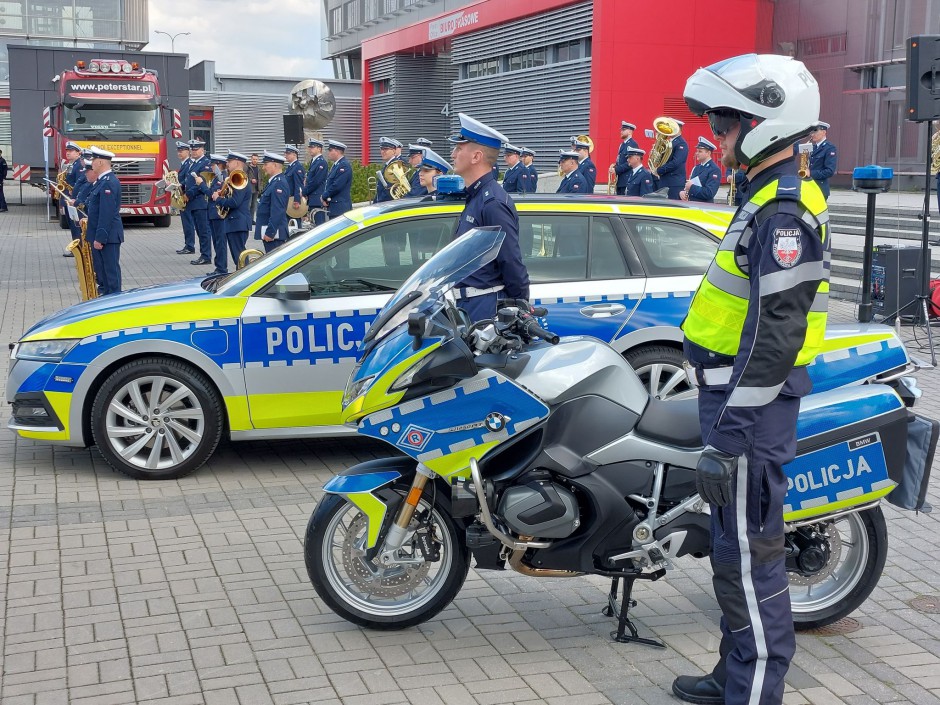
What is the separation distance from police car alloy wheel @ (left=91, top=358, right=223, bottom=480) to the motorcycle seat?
3.26 m

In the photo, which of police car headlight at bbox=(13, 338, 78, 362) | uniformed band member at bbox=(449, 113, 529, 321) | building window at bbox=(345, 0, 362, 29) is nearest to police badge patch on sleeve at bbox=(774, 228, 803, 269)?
uniformed band member at bbox=(449, 113, 529, 321)

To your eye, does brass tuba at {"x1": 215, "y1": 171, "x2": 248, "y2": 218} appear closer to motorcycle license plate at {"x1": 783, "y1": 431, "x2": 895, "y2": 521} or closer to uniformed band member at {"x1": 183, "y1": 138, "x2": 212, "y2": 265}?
uniformed band member at {"x1": 183, "y1": 138, "x2": 212, "y2": 265}

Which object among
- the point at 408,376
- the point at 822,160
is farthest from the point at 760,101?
the point at 822,160

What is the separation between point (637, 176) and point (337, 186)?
4.93 metres

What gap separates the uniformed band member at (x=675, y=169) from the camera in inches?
702

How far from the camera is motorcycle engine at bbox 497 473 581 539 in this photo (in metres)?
3.96

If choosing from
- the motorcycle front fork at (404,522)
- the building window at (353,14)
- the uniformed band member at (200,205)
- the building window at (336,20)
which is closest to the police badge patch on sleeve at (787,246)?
the motorcycle front fork at (404,522)

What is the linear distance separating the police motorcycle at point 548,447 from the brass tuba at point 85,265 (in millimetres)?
10718

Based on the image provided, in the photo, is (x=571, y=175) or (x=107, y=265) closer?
(x=107, y=265)

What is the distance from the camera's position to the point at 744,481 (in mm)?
3303

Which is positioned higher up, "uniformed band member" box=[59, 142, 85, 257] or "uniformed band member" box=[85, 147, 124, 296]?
"uniformed band member" box=[59, 142, 85, 257]

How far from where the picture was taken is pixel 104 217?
13227 mm

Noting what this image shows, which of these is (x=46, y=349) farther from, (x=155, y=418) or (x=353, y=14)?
(x=353, y=14)

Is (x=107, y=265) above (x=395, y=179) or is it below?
below
